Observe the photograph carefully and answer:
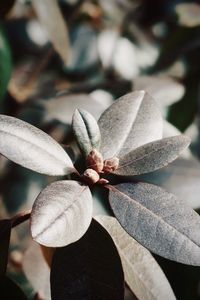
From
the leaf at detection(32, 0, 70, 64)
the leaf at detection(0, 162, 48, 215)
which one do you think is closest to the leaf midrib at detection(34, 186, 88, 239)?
the leaf at detection(32, 0, 70, 64)

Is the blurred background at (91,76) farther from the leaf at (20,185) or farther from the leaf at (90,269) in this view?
the leaf at (90,269)

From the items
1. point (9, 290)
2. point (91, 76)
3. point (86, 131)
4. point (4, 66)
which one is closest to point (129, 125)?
point (86, 131)

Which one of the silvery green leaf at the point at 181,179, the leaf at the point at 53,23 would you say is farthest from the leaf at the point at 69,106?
the silvery green leaf at the point at 181,179

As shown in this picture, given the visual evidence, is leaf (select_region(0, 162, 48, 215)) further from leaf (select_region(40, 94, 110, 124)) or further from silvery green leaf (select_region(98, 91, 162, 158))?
silvery green leaf (select_region(98, 91, 162, 158))

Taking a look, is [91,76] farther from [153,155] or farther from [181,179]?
[153,155]

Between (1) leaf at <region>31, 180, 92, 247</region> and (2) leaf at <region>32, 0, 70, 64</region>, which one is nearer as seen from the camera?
(1) leaf at <region>31, 180, 92, 247</region>

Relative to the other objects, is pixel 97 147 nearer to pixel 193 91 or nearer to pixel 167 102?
pixel 167 102
